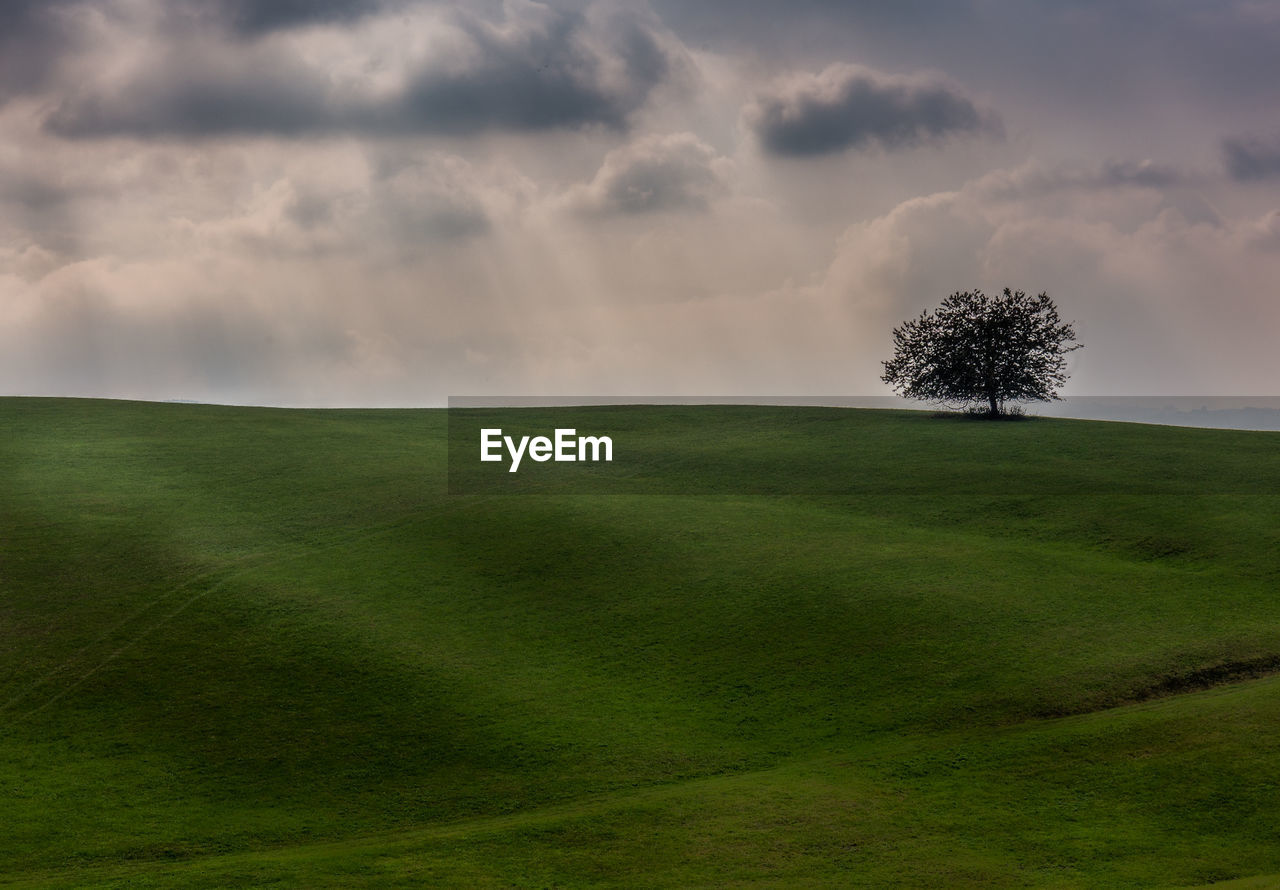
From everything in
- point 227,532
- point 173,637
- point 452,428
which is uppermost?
point 452,428

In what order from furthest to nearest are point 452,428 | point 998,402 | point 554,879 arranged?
1. point 998,402
2. point 452,428
3. point 554,879

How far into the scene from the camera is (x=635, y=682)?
26875 mm

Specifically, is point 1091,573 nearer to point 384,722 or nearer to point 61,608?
point 384,722

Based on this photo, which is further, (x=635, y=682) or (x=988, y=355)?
(x=988, y=355)

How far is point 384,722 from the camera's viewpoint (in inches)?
989

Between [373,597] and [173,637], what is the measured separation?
563 centimetres

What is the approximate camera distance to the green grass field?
64.9 ft

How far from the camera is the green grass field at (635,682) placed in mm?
19781

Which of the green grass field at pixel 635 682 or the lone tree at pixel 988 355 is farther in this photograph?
the lone tree at pixel 988 355

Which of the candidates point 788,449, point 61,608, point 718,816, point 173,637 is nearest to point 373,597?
point 173,637

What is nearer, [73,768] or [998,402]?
[73,768]

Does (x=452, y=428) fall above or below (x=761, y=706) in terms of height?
above

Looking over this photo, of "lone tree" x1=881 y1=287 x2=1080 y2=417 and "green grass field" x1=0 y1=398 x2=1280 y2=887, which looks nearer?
"green grass field" x1=0 y1=398 x2=1280 y2=887

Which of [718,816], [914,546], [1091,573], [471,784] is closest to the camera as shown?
[718,816]
